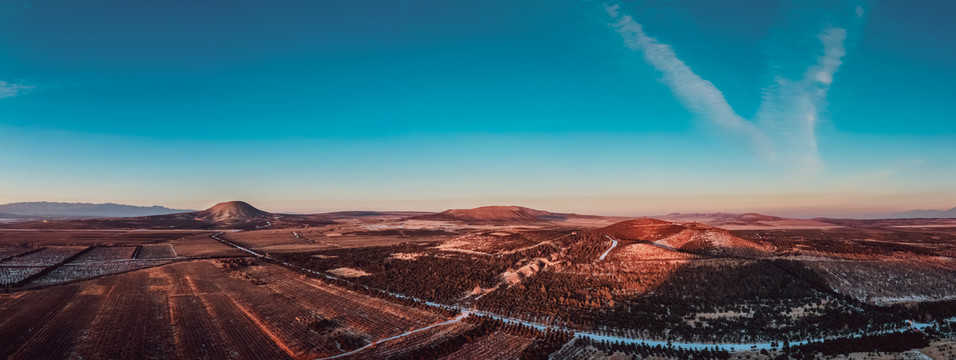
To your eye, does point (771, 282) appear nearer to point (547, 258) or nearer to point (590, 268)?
point (590, 268)

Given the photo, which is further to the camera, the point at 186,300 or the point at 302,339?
the point at 186,300

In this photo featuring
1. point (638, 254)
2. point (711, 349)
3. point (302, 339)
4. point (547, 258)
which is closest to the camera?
point (711, 349)

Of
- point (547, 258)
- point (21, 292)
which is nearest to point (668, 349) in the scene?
point (547, 258)

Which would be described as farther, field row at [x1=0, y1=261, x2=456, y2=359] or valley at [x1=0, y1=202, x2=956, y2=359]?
valley at [x1=0, y1=202, x2=956, y2=359]

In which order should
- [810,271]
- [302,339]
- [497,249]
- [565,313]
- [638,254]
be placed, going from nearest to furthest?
[302,339] < [565,313] < [810,271] < [638,254] < [497,249]

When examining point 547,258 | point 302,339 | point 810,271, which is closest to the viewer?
point 302,339

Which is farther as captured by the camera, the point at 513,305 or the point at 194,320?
the point at 513,305

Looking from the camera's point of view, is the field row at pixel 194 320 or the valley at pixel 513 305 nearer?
the field row at pixel 194 320

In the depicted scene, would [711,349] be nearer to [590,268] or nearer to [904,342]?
[904,342]

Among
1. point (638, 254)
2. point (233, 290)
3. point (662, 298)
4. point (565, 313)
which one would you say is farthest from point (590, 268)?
point (233, 290)
